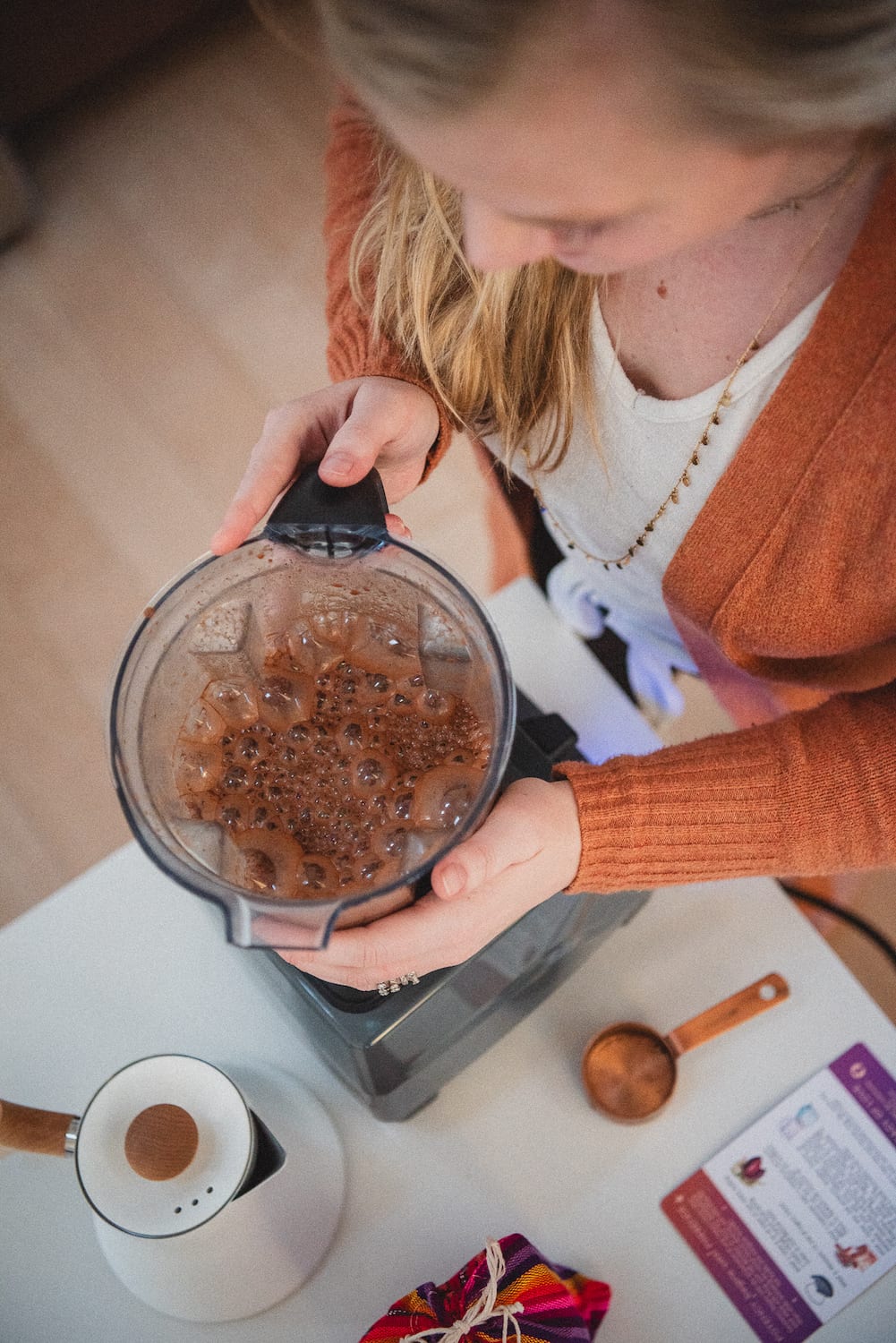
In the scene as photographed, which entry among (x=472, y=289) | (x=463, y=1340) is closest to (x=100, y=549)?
(x=472, y=289)

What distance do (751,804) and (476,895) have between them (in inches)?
10.0

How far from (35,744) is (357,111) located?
1.23 meters

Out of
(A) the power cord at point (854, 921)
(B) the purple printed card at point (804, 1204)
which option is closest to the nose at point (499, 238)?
(B) the purple printed card at point (804, 1204)

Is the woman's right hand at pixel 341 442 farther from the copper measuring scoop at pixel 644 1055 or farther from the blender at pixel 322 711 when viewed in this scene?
the copper measuring scoop at pixel 644 1055

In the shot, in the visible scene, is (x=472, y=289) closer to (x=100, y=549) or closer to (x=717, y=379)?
(x=717, y=379)

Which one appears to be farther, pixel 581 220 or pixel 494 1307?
pixel 494 1307

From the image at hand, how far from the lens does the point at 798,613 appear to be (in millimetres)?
794

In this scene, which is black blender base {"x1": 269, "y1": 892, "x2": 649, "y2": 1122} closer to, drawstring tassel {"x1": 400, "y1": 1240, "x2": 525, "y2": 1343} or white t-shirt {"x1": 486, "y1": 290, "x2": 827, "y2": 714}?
drawstring tassel {"x1": 400, "y1": 1240, "x2": 525, "y2": 1343}

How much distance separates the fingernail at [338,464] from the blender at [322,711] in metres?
0.01

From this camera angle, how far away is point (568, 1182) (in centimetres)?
87

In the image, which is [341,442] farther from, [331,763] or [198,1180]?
[198,1180]

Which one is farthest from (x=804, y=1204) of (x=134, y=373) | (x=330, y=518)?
(x=134, y=373)

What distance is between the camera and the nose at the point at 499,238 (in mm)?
540

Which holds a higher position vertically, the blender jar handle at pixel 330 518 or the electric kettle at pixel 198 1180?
the blender jar handle at pixel 330 518
